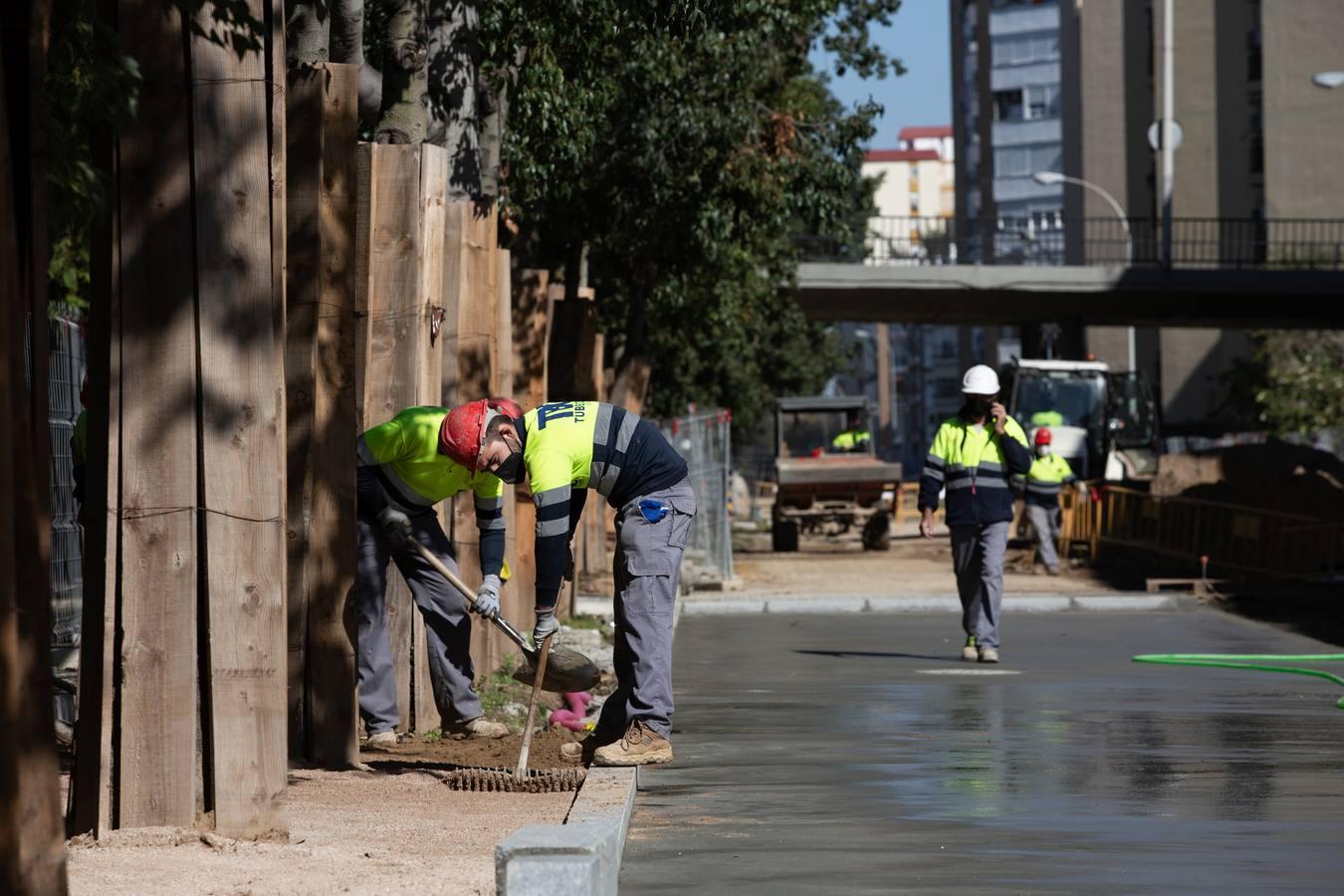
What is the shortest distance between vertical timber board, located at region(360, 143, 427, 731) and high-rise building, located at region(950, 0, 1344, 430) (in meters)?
41.9

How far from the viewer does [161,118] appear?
20.8ft

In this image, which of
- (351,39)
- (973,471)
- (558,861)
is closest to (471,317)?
(351,39)

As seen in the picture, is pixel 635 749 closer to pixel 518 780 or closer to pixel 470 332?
pixel 518 780

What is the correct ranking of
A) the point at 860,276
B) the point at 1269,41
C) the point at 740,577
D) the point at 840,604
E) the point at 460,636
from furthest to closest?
the point at 1269,41
the point at 860,276
the point at 740,577
the point at 840,604
the point at 460,636

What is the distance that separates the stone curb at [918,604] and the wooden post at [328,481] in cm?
1064

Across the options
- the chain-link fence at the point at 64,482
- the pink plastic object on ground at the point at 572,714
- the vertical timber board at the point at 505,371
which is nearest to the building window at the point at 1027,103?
the vertical timber board at the point at 505,371

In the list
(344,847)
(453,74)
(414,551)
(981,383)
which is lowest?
(344,847)

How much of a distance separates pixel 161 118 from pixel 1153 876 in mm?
3685

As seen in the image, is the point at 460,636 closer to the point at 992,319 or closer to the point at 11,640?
the point at 11,640

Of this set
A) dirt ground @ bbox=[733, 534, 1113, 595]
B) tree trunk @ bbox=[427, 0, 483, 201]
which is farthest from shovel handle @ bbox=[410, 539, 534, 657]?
dirt ground @ bbox=[733, 534, 1113, 595]

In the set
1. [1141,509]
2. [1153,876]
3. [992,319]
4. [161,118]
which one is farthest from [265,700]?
[992,319]

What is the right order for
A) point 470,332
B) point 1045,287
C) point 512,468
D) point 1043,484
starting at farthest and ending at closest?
point 1045,287 < point 1043,484 < point 470,332 < point 512,468

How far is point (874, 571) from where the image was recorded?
28.0 m

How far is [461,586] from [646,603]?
2.66ft
